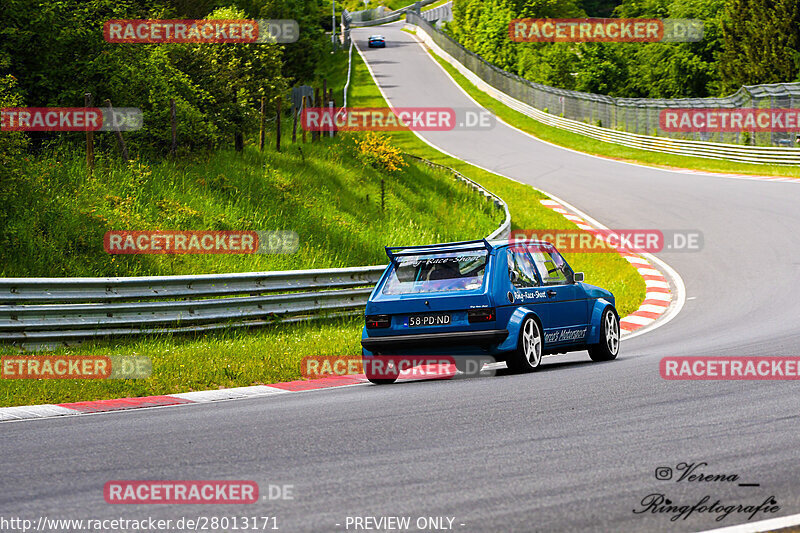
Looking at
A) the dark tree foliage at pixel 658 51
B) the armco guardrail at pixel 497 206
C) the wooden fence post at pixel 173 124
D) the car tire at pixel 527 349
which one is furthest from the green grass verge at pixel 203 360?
the dark tree foliage at pixel 658 51

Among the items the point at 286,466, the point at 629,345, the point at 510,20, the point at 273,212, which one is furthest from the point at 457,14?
the point at 286,466

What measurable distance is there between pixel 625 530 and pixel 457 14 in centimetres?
11444

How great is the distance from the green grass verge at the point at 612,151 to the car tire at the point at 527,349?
25941mm

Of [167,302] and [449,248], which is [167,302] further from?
[449,248]

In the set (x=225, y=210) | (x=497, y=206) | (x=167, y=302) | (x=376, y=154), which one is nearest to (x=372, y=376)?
(x=167, y=302)

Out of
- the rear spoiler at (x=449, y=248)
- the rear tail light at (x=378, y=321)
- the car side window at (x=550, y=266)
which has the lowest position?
the rear tail light at (x=378, y=321)

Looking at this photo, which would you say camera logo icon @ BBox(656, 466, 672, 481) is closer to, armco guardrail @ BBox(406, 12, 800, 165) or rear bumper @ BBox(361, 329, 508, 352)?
rear bumper @ BBox(361, 329, 508, 352)

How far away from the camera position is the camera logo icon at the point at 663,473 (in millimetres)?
5547

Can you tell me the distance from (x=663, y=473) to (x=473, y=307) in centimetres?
501

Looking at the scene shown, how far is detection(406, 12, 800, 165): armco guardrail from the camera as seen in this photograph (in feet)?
124

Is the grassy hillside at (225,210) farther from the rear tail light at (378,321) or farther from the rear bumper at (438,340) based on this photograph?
the rear bumper at (438,340)

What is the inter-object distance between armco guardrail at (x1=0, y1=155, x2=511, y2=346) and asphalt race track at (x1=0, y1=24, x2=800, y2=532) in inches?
158

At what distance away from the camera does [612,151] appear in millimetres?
48219

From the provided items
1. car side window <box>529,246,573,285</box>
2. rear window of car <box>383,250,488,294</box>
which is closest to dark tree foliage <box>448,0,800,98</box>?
car side window <box>529,246,573,285</box>
